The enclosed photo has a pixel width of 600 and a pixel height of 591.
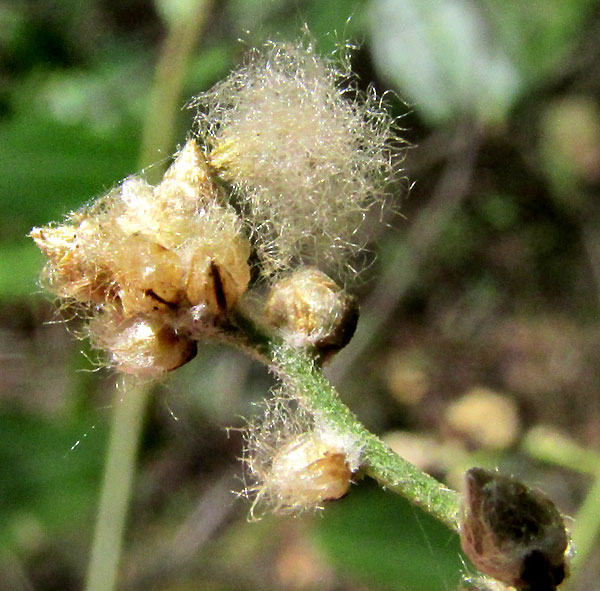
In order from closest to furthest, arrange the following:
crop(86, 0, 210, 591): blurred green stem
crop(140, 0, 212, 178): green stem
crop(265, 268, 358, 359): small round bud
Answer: crop(265, 268, 358, 359): small round bud → crop(140, 0, 212, 178): green stem → crop(86, 0, 210, 591): blurred green stem

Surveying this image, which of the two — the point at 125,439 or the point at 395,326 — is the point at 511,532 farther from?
the point at 395,326

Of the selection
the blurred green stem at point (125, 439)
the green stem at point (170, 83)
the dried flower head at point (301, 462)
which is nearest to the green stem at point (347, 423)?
the dried flower head at point (301, 462)

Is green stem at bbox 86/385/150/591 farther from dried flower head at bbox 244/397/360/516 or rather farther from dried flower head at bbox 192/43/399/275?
dried flower head at bbox 192/43/399/275

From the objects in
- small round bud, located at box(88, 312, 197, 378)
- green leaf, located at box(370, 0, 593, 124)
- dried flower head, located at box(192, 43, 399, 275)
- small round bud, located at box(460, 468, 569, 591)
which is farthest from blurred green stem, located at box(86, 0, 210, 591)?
small round bud, located at box(460, 468, 569, 591)

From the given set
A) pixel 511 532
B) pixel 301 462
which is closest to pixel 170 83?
pixel 301 462

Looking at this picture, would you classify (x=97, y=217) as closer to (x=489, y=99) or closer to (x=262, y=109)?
(x=262, y=109)

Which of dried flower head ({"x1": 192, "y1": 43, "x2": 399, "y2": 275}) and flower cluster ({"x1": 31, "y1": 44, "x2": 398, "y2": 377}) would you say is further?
dried flower head ({"x1": 192, "y1": 43, "x2": 399, "y2": 275})
